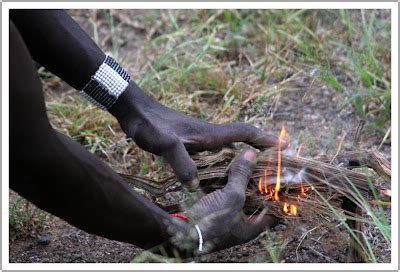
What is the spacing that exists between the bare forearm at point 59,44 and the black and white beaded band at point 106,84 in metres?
0.02

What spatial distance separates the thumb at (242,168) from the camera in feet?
7.98

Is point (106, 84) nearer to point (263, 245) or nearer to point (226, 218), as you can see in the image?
point (226, 218)

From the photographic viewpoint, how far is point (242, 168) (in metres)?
2.45

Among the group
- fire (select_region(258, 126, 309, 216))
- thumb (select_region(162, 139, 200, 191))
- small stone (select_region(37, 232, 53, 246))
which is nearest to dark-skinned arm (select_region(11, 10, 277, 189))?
thumb (select_region(162, 139, 200, 191))

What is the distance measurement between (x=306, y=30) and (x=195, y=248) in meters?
1.61

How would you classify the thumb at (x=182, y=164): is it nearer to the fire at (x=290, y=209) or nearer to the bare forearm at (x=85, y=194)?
the bare forearm at (x=85, y=194)

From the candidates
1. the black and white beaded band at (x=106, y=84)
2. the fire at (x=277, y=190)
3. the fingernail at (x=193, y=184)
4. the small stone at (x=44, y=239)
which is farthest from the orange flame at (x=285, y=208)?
the small stone at (x=44, y=239)

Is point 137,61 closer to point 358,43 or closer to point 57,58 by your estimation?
point 358,43

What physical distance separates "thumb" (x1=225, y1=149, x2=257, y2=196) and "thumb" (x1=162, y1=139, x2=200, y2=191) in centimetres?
10

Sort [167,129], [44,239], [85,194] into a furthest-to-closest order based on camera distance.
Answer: [44,239]
[167,129]
[85,194]

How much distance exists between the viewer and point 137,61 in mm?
3676

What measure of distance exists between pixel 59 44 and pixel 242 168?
2.06 ft

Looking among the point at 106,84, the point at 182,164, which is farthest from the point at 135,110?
the point at 182,164

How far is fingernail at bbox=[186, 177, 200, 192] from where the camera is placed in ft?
7.93
